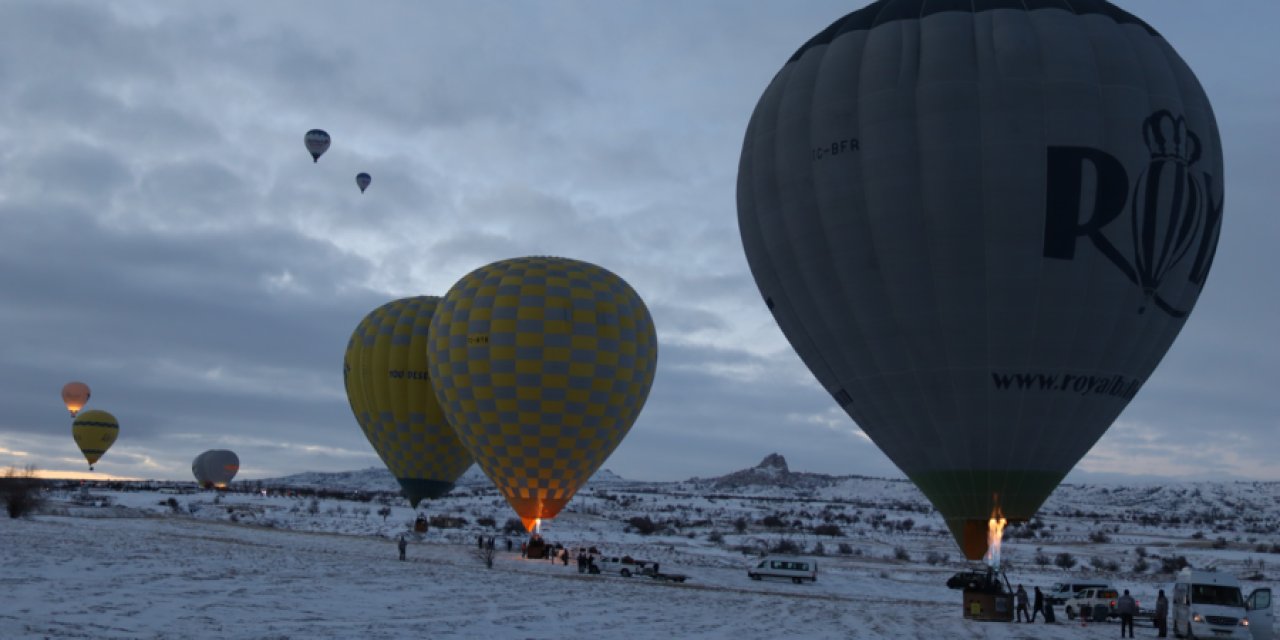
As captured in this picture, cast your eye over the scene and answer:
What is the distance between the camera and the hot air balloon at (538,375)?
129 ft

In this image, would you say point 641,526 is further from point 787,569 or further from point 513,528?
point 787,569

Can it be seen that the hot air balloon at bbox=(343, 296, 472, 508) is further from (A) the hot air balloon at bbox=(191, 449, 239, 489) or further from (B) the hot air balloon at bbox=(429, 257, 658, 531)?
(A) the hot air balloon at bbox=(191, 449, 239, 489)

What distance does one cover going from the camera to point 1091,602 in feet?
93.4

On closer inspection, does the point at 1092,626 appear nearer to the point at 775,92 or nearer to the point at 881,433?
the point at 881,433

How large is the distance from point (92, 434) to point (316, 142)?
56.1 m

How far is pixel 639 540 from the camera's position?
59.6 meters

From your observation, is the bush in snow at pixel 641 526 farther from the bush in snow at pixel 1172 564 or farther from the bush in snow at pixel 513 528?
the bush in snow at pixel 1172 564

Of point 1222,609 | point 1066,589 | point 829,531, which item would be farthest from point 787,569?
point 829,531

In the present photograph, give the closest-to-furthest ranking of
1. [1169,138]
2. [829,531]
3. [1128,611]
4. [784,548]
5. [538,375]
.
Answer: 1. [1128,611]
2. [1169,138]
3. [538,375]
4. [784,548]
5. [829,531]

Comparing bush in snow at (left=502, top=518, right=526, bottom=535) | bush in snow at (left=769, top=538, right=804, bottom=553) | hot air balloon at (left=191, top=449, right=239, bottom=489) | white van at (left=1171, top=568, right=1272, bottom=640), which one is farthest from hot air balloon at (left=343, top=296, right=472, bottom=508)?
hot air balloon at (left=191, top=449, right=239, bottom=489)

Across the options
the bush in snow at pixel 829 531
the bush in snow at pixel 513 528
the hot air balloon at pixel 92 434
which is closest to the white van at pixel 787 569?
the bush in snow at pixel 513 528

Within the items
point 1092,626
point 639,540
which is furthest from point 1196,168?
point 639,540

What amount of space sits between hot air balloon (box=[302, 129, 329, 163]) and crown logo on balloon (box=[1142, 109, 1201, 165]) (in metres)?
40.4

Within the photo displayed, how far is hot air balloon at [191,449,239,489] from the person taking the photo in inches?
4299
